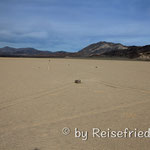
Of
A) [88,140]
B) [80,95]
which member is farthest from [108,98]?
[88,140]

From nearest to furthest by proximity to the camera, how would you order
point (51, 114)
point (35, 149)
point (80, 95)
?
point (35, 149), point (51, 114), point (80, 95)

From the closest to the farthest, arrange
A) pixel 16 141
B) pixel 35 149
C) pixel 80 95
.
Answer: pixel 35 149, pixel 16 141, pixel 80 95

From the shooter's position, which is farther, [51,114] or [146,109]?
[146,109]

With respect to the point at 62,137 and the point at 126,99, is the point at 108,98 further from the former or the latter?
the point at 62,137

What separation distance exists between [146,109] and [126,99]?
1.05 metres

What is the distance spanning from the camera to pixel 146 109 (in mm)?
4758

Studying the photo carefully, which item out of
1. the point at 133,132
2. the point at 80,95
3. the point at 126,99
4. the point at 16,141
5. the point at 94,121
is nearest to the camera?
the point at 16,141

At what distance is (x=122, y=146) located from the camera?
2994 mm

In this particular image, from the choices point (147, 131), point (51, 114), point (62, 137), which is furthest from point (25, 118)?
point (147, 131)

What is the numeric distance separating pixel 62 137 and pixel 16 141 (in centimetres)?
83

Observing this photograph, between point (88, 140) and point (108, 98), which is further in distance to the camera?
point (108, 98)

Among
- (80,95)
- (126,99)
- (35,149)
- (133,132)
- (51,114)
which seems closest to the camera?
(35,149)

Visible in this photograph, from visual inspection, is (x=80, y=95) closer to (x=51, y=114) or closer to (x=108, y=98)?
(x=108, y=98)

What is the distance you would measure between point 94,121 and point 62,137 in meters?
0.98
